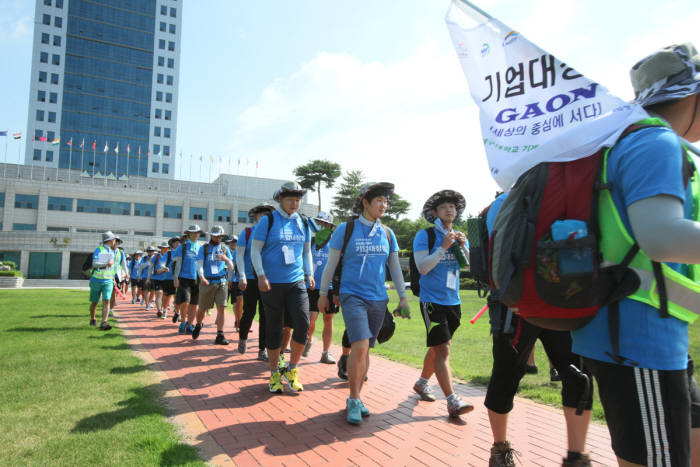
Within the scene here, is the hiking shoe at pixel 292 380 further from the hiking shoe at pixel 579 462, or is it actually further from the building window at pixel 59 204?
the building window at pixel 59 204

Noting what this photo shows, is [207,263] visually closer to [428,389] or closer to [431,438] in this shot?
[428,389]

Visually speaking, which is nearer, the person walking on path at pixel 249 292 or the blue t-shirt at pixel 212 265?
the person walking on path at pixel 249 292

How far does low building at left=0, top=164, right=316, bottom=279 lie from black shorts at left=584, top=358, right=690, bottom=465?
180 ft

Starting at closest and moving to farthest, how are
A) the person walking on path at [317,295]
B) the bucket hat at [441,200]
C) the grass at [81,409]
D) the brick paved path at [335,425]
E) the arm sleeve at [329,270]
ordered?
the grass at [81,409], the brick paved path at [335,425], the arm sleeve at [329,270], the bucket hat at [441,200], the person walking on path at [317,295]

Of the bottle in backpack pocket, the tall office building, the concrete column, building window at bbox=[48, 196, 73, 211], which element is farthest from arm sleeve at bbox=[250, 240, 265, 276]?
the tall office building

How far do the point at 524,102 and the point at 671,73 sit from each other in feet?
1.66

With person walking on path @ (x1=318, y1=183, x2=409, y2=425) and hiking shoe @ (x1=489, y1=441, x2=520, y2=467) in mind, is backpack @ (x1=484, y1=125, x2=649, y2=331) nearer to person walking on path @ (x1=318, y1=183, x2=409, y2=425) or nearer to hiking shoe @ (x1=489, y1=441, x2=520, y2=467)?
hiking shoe @ (x1=489, y1=441, x2=520, y2=467)

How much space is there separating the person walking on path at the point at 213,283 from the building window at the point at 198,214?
6269cm

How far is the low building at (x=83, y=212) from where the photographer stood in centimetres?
5244

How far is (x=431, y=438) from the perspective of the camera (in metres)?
3.70

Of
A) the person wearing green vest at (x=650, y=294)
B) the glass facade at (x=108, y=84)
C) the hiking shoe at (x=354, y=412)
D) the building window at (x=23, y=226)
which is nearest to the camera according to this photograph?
the person wearing green vest at (x=650, y=294)

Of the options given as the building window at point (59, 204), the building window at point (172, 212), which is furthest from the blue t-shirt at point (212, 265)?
the building window at point (59, 204)

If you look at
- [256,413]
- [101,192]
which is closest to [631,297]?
[256,413]

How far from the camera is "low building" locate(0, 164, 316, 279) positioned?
172 feet
